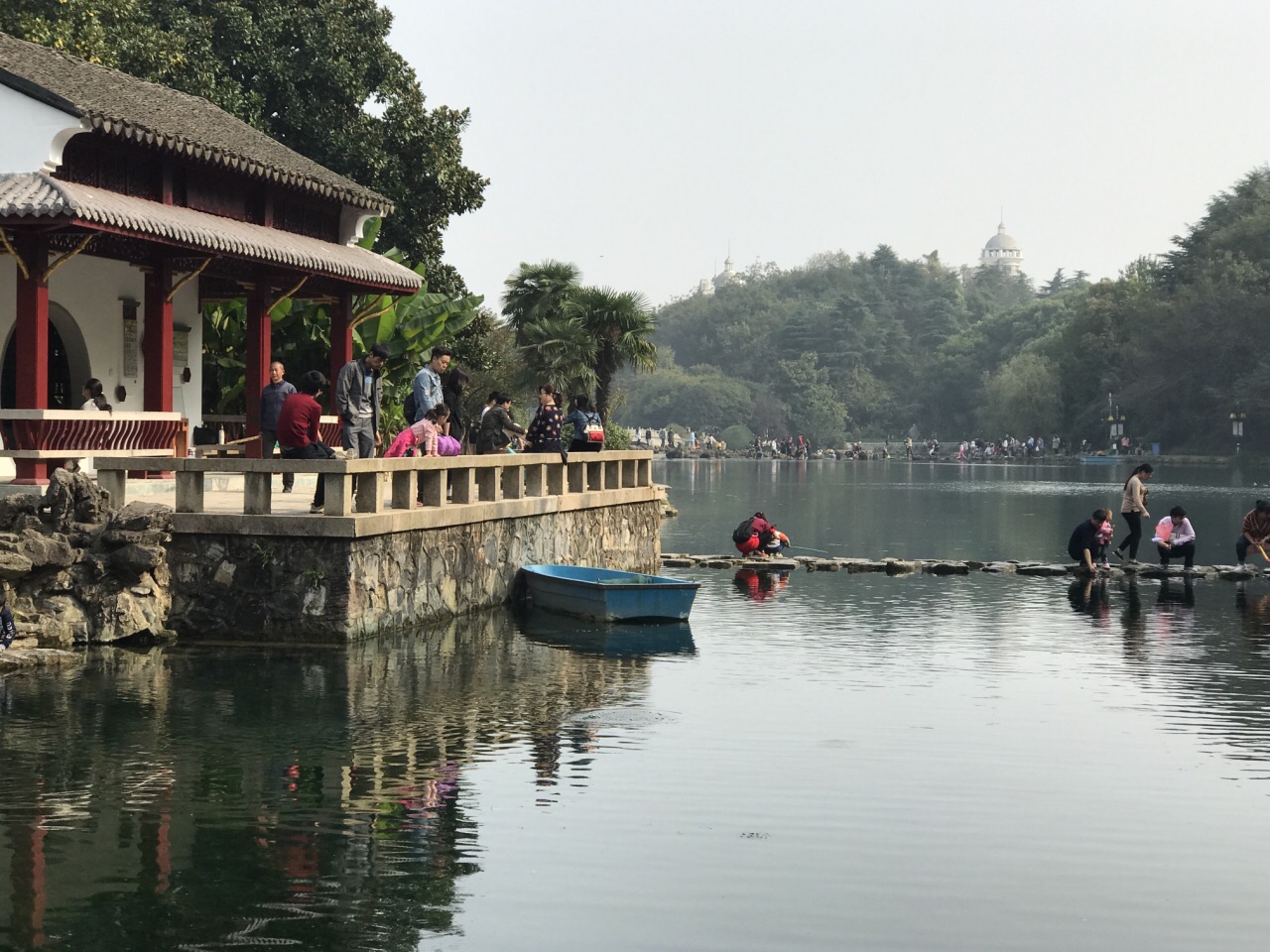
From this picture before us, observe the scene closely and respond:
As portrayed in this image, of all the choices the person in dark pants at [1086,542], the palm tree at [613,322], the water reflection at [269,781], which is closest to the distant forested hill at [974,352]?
the palm tree at [613,322]

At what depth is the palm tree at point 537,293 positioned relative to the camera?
55062mm

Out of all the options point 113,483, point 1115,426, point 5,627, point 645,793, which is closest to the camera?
point 645,793

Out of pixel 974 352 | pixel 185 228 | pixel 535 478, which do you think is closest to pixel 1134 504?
pixel 535 478

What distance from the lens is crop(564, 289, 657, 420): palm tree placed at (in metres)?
53.4

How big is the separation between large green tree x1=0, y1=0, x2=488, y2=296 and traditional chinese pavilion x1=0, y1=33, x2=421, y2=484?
12902 millimetres

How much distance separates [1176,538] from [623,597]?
13363mm

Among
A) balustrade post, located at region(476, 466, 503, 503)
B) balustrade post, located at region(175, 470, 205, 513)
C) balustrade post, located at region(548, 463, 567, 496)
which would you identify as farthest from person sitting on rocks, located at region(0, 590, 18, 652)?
balustrade post, located at region(548, 463, 567, 496)

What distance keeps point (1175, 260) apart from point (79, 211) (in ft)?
328

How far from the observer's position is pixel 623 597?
2273 cm

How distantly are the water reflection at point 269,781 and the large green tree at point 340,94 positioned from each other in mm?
28307

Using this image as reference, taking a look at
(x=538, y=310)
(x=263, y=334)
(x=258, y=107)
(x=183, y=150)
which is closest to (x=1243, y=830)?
(x=183, y=150)

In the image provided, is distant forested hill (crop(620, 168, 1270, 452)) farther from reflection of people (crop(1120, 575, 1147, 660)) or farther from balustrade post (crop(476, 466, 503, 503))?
balustrade post (crop(476, 466, 503, 503))

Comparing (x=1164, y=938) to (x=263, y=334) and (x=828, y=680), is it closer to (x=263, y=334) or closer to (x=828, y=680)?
(x=828, y=680)

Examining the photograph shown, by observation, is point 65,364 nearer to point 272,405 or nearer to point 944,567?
point 272,405
